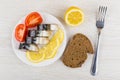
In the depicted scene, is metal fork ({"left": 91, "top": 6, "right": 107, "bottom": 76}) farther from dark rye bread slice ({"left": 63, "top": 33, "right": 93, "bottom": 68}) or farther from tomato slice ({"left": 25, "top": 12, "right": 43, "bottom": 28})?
tomato slice ({"left": 25, "top": 12, "right": 43, "bottom": 28})

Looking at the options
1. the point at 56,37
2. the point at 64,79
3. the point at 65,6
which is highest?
the point at 65,6

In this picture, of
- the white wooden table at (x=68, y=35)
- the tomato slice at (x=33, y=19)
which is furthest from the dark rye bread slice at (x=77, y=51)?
the tomato slice at (x=33, y=19)

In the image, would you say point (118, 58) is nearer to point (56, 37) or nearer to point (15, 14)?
point (56, 37)

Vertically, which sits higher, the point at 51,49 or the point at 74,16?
the point at 74,16

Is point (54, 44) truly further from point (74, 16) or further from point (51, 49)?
point (74, 16)

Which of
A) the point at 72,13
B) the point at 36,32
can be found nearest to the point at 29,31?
the point at 36,32

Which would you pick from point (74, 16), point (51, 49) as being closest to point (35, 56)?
point (51, 49)

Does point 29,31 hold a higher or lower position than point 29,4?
lower

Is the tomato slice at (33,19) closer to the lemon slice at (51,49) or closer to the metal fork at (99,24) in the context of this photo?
the lemon slice at (51,49)
